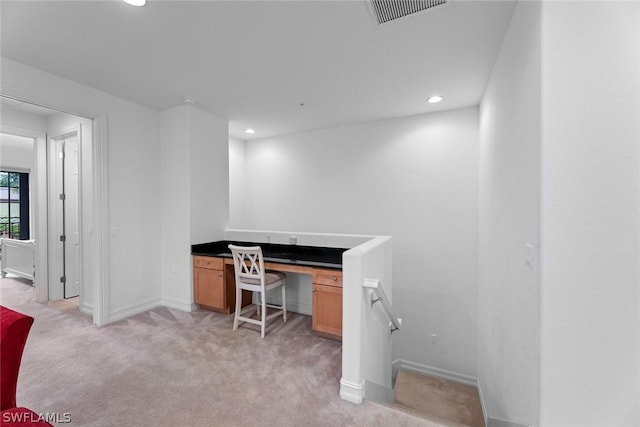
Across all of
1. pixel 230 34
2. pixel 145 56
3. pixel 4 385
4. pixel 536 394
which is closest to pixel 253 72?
pixel 230 34

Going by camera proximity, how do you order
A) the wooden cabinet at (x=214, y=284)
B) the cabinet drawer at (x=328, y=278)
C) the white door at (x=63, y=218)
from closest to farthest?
the cabinet drawer at (x=328, y=278)
the wooden cabinet at (x=214, y=284)
the white door at (x=63, y=218)

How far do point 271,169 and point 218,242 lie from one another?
1.80 m

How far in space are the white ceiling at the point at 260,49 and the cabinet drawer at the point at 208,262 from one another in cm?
202

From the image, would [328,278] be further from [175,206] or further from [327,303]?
[175,206]

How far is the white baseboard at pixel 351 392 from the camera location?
1.87 meters

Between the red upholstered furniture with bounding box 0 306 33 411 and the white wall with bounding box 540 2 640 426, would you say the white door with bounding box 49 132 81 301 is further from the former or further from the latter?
the white wall with bounding box 540 2 640 426

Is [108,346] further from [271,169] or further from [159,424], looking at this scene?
[271,169]

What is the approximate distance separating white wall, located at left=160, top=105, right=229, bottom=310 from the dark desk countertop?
15 cm

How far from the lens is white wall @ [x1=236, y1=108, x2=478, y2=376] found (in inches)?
141

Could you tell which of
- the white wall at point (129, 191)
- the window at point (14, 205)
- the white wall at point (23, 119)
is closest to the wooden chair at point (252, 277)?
the white wall at point (129, 191)

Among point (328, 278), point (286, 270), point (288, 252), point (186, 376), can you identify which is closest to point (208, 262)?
point (288, 252)

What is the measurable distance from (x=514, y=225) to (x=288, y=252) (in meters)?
2.60

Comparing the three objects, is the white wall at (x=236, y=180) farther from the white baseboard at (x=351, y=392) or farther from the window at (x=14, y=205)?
the window at (x=14, y=205)

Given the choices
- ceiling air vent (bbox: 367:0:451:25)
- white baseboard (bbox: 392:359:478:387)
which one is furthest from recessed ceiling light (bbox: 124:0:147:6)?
white baseboard (bbox: 392:359:478:387)
